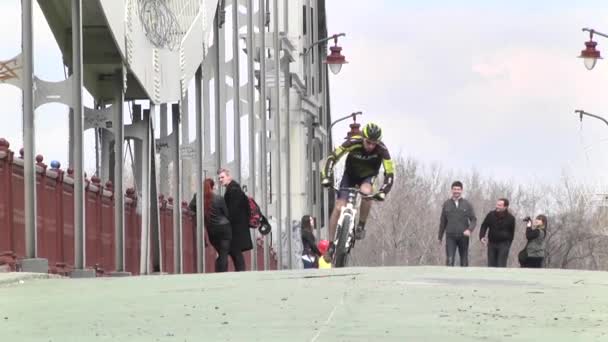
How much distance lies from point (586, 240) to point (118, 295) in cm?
8140

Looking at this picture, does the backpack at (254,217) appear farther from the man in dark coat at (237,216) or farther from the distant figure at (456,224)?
the distant figure at (456,224)

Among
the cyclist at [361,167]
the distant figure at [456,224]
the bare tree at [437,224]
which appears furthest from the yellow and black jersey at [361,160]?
the bare tree at [437,224]

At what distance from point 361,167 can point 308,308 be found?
10059 millimetres

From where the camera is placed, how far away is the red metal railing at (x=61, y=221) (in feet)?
53.4

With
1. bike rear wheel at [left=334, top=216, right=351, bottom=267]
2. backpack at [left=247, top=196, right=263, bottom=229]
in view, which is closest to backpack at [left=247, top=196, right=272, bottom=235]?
backpack at [left=247, top=196, right=263, bottom=229]

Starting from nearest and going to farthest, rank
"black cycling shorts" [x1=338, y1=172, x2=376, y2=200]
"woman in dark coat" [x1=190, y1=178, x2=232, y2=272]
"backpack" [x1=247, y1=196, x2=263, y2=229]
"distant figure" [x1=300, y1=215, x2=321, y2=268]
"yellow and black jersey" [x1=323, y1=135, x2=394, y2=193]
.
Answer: "yellow and black jersey" [x1=323, y1=135, x2=394, y2=193], "black cycling shorts" [x1=338, y1=172, x2=376, y2=200], "woman in dark coat" [x1=190, y1=178, x2=232, y2=272], "backpack" [x1=247, y1=196, x2=263, y2=229], "distant figure" [x1=300, y1=215, x2=321, y2=268]

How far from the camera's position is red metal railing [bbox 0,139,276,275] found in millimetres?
16266

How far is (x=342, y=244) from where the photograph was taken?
19281mm

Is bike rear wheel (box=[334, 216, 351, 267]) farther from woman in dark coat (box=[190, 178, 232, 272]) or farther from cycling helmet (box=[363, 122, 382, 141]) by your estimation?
woman in dark coat (box=[190, 178, 232, 272])

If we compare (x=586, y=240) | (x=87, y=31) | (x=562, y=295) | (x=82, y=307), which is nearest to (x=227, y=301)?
(x=82, y=307)

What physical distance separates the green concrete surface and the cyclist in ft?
17.9

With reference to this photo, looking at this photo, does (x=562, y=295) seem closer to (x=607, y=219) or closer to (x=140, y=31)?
(x=140, y=31)

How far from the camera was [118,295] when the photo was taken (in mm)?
11297

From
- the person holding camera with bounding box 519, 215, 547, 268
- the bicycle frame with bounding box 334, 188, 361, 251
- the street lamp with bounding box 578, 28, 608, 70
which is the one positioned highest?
the street lamp with bounding box 578, 28, 608, 70
